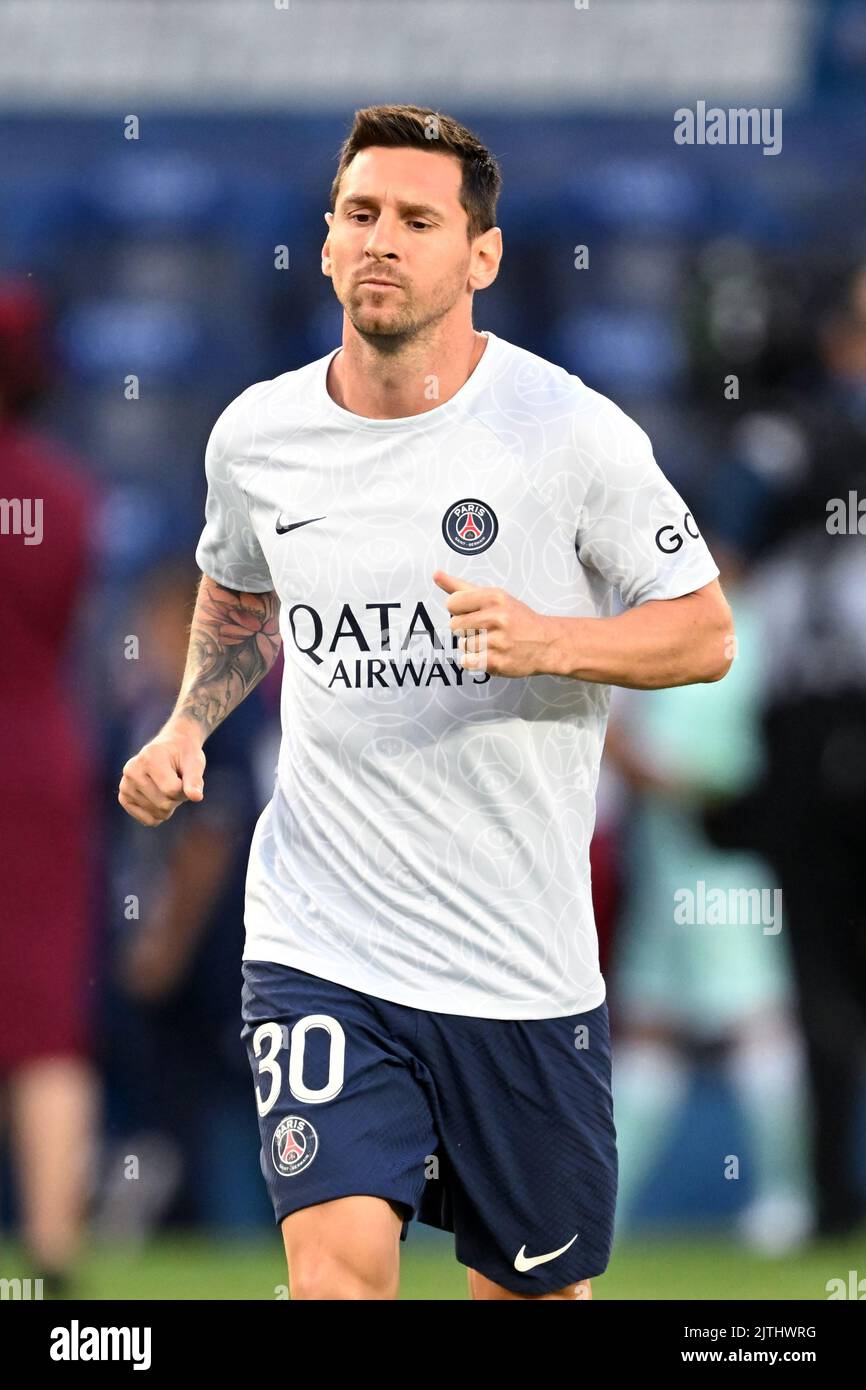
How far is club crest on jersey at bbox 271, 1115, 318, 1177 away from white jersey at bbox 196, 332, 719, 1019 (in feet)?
0.82

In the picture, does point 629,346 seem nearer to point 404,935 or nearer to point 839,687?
point 839,687

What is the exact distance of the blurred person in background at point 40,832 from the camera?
204 inches

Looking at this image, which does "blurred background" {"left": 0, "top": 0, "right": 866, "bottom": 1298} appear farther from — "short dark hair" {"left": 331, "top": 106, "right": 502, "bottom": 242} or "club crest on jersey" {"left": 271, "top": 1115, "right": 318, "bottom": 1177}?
"club crest on jersey" {"left": 271, "top": 1115, "right": 318, "bottom": 1177}

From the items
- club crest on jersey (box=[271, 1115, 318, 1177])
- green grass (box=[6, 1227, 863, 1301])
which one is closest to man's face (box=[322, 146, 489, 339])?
club crest on jersey (box=[271, 1115, 318, 1177])

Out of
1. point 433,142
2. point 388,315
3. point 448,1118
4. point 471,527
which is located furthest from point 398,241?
point 448,1118

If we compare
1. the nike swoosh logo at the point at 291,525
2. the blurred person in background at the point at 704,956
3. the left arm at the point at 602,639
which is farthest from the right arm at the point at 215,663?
the blurred person in background at the point at 704,956

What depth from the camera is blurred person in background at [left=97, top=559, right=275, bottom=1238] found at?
643 centimetres

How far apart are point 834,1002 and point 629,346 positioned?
334cm

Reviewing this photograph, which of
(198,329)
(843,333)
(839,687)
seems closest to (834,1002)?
(839,687)

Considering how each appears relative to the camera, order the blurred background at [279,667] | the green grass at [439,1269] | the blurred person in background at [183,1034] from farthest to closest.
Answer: the blurred person in background at [183,1034], the green grass at [439,1269], the blurred background at [279,667]

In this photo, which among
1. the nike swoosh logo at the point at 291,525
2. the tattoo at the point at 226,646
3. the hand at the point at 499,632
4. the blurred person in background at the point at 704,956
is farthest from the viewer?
the blurred person in background at the point at 704,956

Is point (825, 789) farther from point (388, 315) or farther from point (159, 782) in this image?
point (159, 782)

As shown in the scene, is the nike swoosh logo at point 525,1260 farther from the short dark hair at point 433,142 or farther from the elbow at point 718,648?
A: the short dark hair at point 433,142

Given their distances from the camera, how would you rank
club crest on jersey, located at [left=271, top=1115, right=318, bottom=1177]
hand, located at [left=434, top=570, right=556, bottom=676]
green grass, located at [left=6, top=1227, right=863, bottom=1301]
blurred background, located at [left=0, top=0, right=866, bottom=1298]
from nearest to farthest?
hand, located at [left=434, top=570, right=556, bottom=676] → club crest on jersey, located at [left=271, top=1115, right=318, bottom=1177] → blurred background, located at [left=0, top=0, right=866, bottom=1298] → green grass, located at [left=6, top=1227, right=863, bottom=1301]
